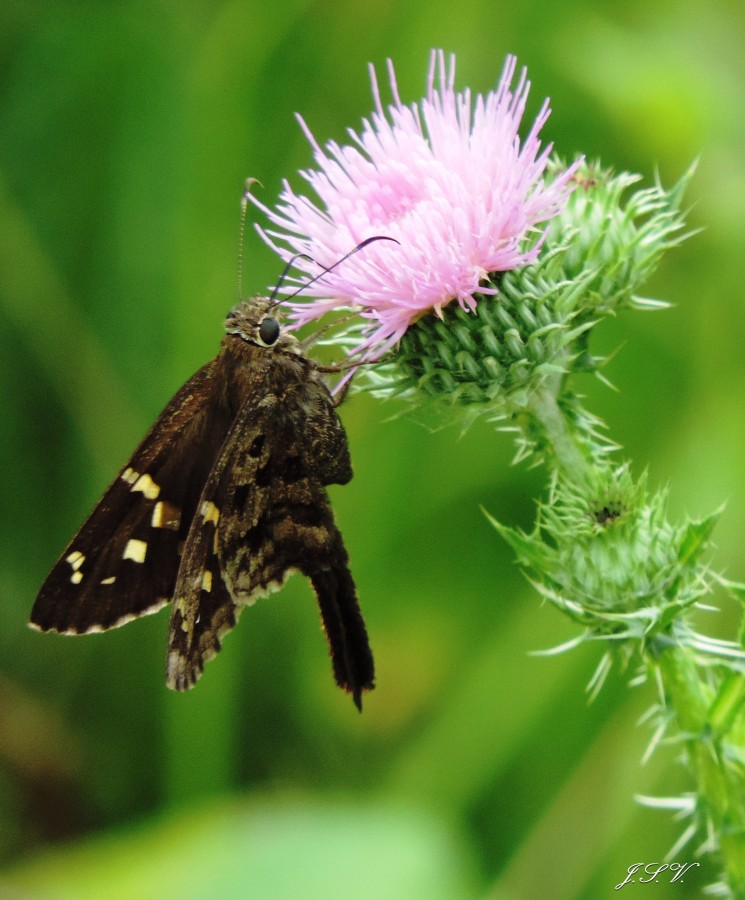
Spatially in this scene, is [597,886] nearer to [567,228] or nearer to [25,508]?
[567,228]

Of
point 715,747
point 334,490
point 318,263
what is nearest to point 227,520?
point 318,263

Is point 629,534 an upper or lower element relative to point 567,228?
lower

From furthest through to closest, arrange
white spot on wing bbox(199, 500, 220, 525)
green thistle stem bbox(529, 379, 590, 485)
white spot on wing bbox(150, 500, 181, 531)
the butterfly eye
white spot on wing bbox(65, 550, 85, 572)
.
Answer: white spot on wing bbox(150, 500, 181, 531)
white spot on wing bbox(65, 550, 85, 572)
the butterfly eye
white spot on wing bbox(199, 500, 220, 525)
green thistle stem bbox(529, 379, 590, 485)

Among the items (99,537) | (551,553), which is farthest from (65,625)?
(551,553)

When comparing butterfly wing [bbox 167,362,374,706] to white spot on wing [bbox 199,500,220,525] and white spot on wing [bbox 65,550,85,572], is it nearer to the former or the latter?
white spot on wing [bbox 199,500,220,525]

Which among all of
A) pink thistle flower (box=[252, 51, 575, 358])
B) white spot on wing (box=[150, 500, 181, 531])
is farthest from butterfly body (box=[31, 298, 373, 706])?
pink thistle flower (box=[252, 51, 575, 358])

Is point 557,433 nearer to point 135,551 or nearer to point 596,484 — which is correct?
point 596,484
